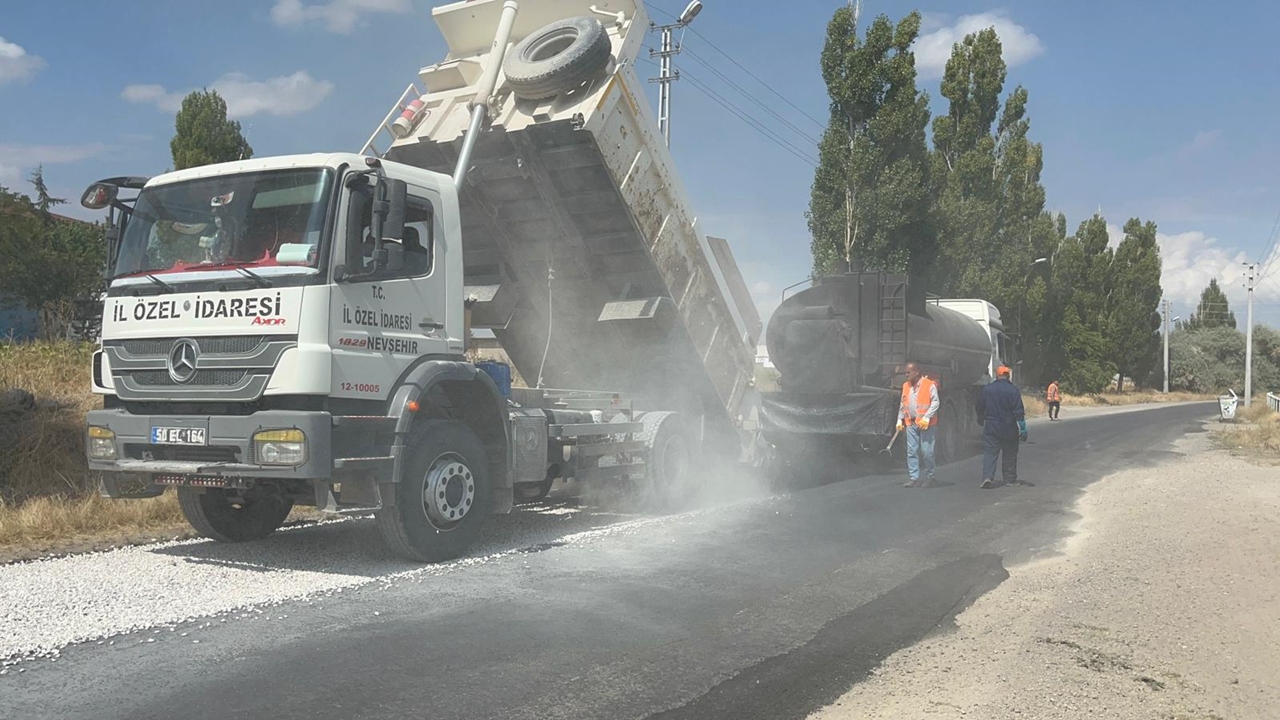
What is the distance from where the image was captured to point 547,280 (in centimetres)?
898

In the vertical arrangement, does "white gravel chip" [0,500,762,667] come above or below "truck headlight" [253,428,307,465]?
below

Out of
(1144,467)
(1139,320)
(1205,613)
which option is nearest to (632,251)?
(1205,613)

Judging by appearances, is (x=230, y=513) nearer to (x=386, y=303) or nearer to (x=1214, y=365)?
(x=386, y=303)

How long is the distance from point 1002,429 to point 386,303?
8093 mm

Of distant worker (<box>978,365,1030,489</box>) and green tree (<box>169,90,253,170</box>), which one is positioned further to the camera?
green tree (<box>169,90,253,170</box>)

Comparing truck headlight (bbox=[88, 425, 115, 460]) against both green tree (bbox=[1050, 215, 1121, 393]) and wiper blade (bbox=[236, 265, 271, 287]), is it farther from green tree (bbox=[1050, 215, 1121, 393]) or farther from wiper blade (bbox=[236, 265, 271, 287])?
green tree (bbox=[1050, 215, 1121, 393])

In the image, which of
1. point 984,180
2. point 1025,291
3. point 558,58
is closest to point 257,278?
point 558,58

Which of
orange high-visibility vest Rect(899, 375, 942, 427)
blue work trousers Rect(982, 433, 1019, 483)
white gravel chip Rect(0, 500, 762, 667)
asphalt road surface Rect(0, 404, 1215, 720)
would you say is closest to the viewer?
asphalt road surface Rect(0, 404, 1215, 720)

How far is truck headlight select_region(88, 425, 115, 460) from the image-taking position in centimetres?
614

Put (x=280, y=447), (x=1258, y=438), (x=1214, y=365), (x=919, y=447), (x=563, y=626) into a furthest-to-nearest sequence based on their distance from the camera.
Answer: (x=1214, y=365), (x=1258, y=438), (x=919, y=447), (x=280, y=447), (x=563, y=626)

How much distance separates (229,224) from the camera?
241 inches

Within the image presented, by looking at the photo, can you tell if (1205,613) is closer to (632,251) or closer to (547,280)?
(632,251)

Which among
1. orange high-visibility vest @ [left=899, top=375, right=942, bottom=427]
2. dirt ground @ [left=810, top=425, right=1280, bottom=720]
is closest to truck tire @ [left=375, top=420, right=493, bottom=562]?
dirt ground @ [left=810, top=425, right=1280, bottom=720]

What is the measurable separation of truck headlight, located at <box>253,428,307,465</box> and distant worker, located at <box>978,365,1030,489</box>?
8422 mm
